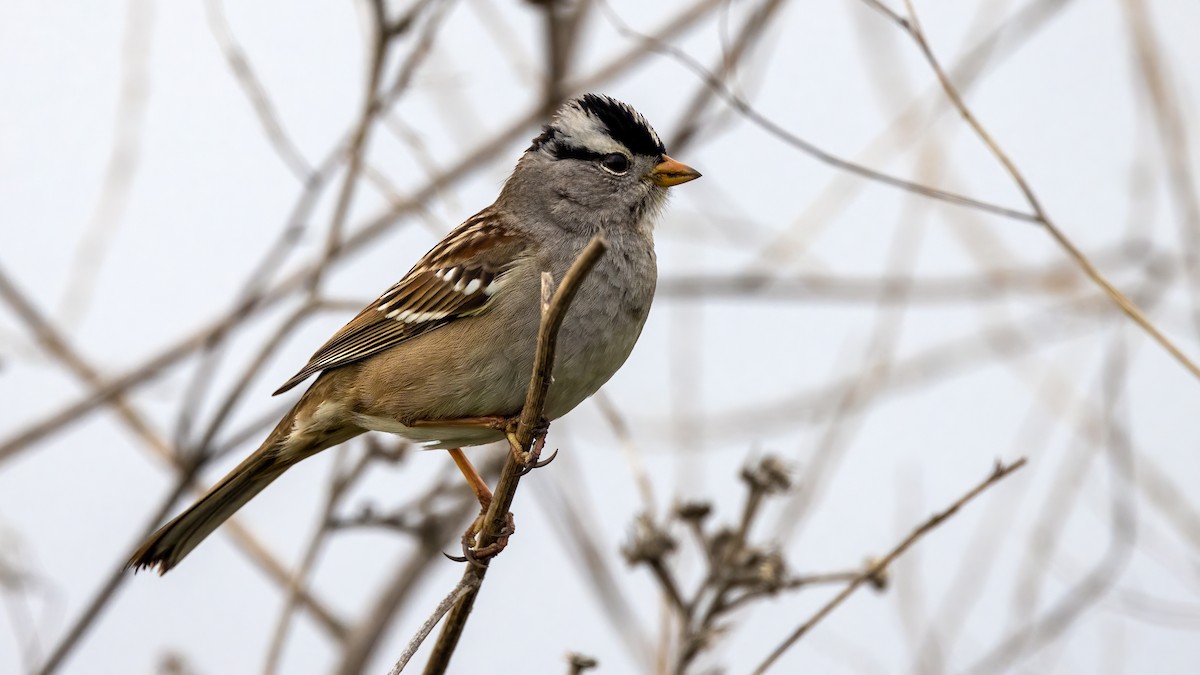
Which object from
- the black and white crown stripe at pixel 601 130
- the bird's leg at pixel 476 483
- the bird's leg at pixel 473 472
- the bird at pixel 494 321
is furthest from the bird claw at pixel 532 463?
the black and white crown stripe at pixel 601 130

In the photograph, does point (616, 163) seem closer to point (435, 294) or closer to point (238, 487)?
point (435, 294)

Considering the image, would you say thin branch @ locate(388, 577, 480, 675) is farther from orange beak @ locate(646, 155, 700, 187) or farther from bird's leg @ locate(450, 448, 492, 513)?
orange beak @ locate(646, 155, 700, 187)

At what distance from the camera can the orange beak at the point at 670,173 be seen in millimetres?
3930

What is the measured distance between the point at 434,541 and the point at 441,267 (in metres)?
1.04

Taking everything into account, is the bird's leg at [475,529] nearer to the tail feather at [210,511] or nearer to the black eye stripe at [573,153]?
the tail feather at [210,511]

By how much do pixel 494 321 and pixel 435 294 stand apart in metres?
0.32

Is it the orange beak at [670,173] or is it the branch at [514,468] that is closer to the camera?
the branch at [514,468]

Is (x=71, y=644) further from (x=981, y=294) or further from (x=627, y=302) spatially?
(x=981, y=294)

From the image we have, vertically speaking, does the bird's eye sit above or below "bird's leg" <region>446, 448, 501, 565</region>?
above

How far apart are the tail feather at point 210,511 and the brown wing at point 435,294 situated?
0.32 metres

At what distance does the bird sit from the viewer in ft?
11.5

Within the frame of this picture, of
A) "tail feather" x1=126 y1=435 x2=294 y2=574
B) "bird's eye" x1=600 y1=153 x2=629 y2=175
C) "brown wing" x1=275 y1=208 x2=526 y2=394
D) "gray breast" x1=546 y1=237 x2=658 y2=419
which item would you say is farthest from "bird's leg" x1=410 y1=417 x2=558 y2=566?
"bird's eye" x1=600 y1=153 x2=629 y2=175

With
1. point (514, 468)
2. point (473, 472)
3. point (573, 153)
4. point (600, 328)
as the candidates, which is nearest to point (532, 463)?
point (514, 468)

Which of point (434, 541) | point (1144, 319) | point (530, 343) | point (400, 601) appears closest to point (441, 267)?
point (530, 343)
